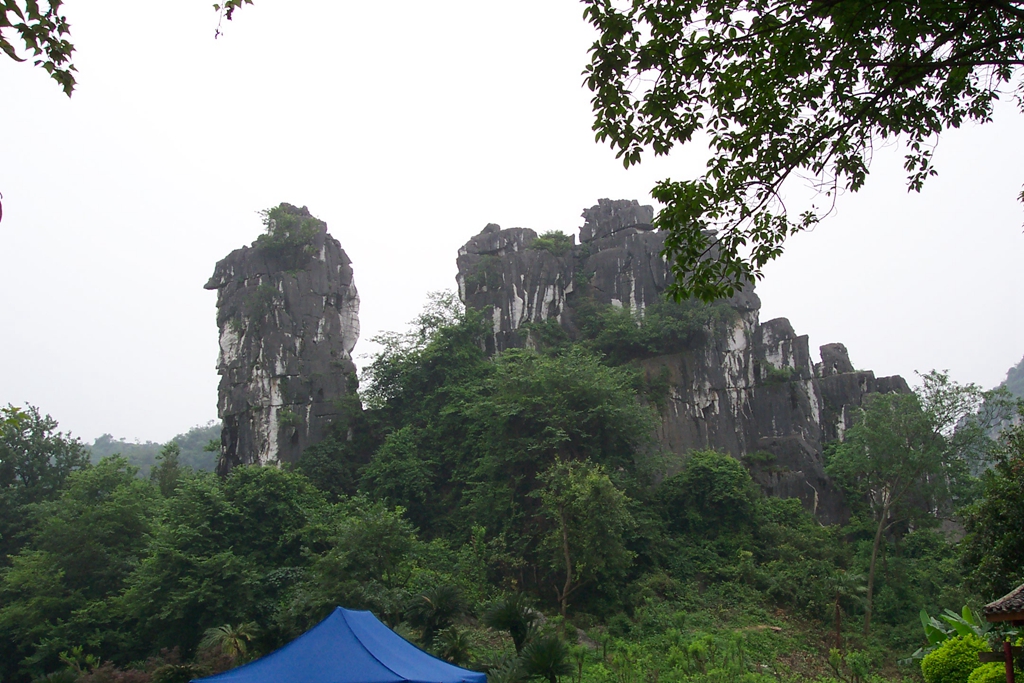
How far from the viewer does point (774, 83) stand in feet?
16.5

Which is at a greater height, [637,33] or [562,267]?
[562,267]

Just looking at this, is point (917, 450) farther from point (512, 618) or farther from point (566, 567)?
point (512, 618)

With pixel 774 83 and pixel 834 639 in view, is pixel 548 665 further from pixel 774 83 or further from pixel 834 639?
pixel 834 639

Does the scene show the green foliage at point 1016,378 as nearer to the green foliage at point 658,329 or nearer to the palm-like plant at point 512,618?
the green foliage at point 658,329

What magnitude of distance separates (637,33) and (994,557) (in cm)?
859

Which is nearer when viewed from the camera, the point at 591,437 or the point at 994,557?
the point at 994,557

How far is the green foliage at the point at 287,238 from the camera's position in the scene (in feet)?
80.5

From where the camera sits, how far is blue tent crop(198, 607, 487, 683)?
7719mm

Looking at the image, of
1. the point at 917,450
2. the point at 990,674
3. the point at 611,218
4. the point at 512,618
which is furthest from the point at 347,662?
the point at 611,218

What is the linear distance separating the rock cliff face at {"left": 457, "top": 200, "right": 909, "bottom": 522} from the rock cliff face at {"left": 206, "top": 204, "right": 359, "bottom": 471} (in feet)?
16.6

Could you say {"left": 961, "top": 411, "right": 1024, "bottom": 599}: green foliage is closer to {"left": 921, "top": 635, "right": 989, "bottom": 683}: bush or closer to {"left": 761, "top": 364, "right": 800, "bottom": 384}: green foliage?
{"left": 921, "top": 635, "right": 989, "bottom": 683}: bush

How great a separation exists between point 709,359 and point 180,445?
57246 millimetres

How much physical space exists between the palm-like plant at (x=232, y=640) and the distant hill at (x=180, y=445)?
44.2m

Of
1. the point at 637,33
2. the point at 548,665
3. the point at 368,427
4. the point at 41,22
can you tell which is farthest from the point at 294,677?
the point at 368,427
